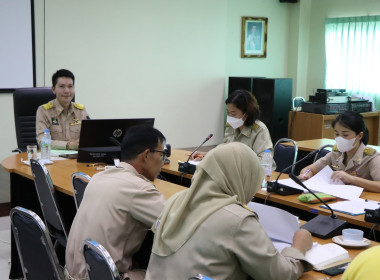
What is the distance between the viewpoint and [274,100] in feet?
25.3

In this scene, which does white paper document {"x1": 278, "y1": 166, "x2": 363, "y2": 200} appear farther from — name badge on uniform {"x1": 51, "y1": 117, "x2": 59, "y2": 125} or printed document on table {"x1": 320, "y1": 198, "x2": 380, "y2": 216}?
name badge on uniform {"x1": 51, "y1": 117, "x2": 59, "y2": 125}

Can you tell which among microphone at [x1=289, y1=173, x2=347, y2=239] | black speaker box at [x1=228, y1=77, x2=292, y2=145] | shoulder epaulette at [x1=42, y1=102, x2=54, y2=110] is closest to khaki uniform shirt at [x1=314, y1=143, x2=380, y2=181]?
microphone at [x1=289, y1=173, x2=347, y2=239]

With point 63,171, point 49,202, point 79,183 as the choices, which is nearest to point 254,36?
point 63,171

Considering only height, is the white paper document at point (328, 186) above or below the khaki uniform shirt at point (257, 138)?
below

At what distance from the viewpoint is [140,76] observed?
7422 millimetres

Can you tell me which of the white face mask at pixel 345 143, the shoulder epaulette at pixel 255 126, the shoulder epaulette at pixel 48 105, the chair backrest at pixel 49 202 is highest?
the shoulder epaulette at pixel 48 105

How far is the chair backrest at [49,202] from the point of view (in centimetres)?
314

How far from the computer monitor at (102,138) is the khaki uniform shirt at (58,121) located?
59 cm

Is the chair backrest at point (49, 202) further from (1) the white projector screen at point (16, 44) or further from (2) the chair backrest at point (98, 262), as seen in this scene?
(1) the white projector screen at point (16, 44)

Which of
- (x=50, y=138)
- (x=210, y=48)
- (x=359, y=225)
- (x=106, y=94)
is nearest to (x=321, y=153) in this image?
(x=359, y=225)

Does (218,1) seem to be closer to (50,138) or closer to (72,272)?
(50,138)

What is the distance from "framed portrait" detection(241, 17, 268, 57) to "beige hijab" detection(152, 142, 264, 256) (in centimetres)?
691

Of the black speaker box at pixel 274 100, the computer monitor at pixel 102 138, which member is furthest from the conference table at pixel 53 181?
the black speaker box at pixel 274 100

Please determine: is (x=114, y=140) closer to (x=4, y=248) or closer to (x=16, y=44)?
(x=4, y=248)
